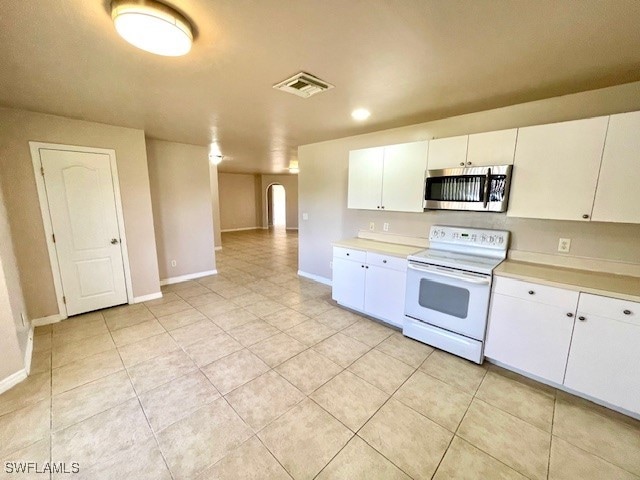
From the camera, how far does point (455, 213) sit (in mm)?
2920

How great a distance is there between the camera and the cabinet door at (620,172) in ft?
5.98

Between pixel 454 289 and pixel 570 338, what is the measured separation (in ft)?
2.78

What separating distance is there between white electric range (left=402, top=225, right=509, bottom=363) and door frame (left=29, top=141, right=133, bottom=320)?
12.6ft

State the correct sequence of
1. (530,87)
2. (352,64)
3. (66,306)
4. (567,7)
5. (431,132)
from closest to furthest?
1. (567,7)
2. (352,64)
3. (530,87)
4. (431,132)
5. (66,306)

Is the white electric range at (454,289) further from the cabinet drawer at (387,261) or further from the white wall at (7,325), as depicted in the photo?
the white wall at (7,325)

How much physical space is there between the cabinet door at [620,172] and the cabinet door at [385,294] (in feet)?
5.51

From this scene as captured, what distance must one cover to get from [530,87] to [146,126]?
425 cm

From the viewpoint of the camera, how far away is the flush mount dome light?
1.21m

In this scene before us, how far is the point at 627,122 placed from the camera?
1.83 meters

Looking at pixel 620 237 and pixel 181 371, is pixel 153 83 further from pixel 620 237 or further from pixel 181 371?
pixel 620 237

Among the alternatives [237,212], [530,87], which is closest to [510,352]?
[530,87]

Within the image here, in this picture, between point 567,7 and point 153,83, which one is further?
point 153,83

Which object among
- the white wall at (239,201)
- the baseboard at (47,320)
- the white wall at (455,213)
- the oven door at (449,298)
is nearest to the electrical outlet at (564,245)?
the white wall at (455,213)

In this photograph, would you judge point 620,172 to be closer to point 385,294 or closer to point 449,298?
point 449,298
